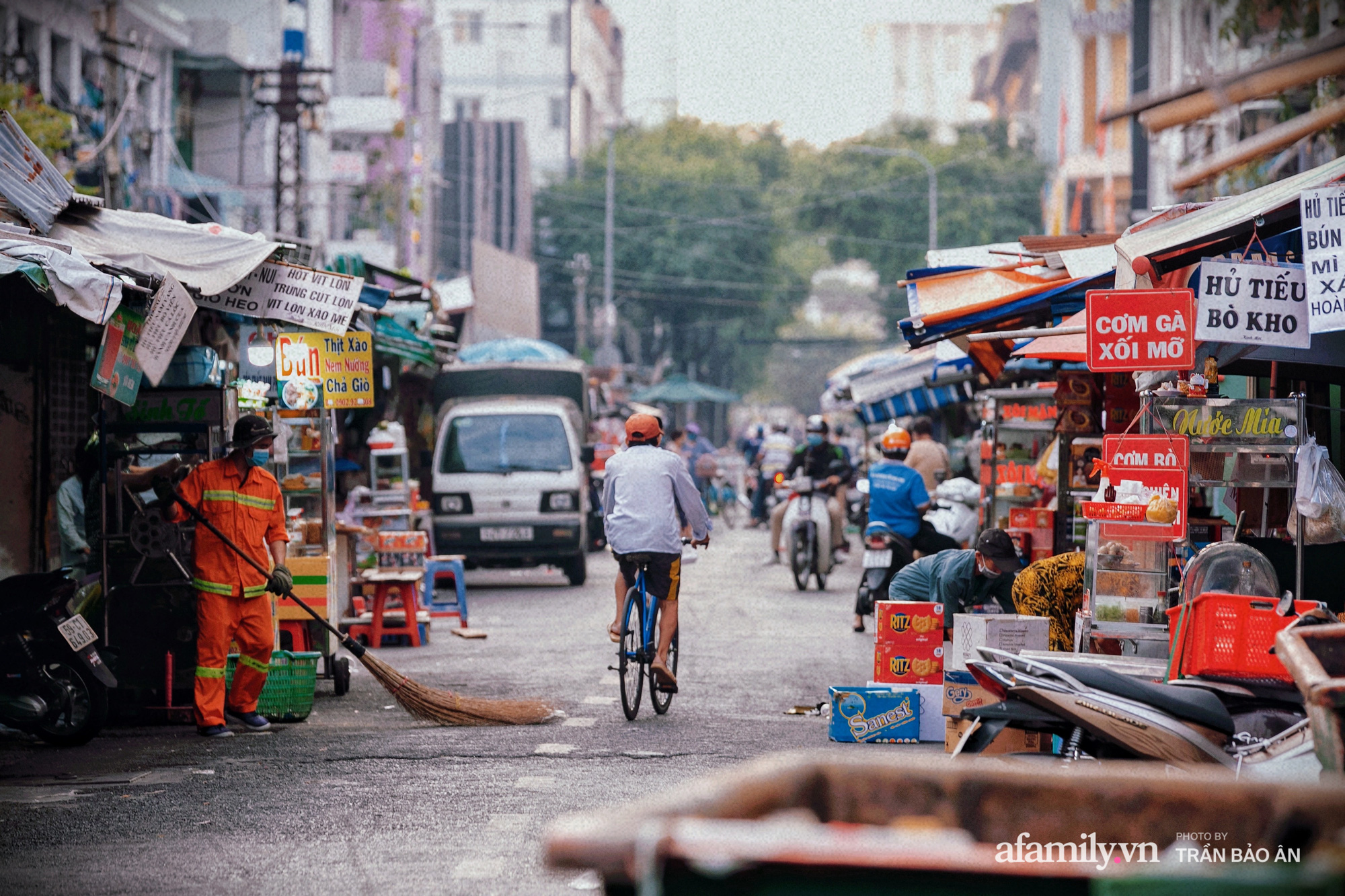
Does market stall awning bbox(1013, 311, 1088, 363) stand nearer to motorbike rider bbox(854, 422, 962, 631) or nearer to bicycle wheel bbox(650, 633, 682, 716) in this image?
motorbike rider bbox(854, 422, 962, 631)

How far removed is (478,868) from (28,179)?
16.4ft

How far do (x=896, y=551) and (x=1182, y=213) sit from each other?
5.59m

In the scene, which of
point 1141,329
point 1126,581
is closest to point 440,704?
point 1126,581

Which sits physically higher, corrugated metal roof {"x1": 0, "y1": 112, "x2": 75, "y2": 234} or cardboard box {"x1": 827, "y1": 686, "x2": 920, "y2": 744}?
corrugated metal roof {"x1": 0, "y1": 112, "x2": 75, "y2": 234}

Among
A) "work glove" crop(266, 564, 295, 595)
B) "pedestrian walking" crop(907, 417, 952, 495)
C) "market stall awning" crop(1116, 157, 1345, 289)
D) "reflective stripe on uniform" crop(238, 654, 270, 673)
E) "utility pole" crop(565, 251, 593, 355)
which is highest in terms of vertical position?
"utility pole" crop(565, 251, 593, 355)

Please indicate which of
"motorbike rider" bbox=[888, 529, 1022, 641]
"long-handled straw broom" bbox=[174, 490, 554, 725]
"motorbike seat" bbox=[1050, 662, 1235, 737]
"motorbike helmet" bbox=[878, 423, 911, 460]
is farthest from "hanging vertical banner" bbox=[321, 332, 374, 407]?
"motorbike seat" bbox=[1050, 662, 1235, 737]

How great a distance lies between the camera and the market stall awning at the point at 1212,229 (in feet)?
23.2

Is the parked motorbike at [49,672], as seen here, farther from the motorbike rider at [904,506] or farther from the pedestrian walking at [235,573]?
the motorbike rider at [904,506]

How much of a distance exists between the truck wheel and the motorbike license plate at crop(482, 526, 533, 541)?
726 millimetres

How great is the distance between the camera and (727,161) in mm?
58031

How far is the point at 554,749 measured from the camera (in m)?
8.43

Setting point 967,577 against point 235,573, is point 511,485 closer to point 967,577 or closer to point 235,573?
point 235,573

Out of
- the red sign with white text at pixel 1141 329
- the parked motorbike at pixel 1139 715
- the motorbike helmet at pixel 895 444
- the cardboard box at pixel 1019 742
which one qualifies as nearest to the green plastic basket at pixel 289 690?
the cardboard box at pixel 1019 742

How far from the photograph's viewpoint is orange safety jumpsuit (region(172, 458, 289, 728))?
29.0 ft
